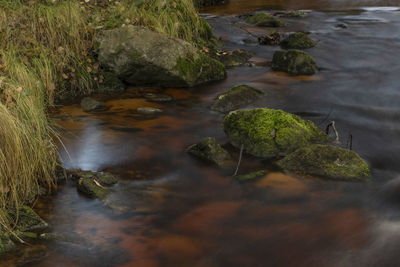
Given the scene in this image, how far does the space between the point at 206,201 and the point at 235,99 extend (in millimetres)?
2921

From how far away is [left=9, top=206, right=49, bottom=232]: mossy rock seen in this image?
13.1 feet

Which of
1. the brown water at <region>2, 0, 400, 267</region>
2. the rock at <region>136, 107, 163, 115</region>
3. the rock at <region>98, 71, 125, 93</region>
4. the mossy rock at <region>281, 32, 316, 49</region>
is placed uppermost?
the mossy rock at <region>281, 32, 316, 49</region>

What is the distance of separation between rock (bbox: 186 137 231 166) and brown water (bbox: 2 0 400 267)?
13cm

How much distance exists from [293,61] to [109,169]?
4778 millimetres

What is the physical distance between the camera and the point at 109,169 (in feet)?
17.3

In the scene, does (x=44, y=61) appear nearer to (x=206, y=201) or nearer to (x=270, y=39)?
(x=206, y=201)

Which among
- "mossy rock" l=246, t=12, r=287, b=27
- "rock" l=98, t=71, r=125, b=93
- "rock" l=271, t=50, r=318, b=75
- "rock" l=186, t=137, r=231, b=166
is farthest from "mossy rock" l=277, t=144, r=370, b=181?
"mossy rock" l=246, t=12, r=287, b=27

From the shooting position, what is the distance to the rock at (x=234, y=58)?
952 cm

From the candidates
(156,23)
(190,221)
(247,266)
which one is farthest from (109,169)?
(156,23)

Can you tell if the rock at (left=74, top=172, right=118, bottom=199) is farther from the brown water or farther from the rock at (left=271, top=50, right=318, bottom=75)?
the rock at (left=271, top=50, right=318, bottom=75)

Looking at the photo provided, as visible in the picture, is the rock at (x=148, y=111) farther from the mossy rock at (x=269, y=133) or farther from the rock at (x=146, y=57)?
the mossy rock at (x=269, y=133)

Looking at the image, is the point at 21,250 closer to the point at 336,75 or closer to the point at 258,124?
the point at 258,124

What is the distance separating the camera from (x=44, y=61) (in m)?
7.24

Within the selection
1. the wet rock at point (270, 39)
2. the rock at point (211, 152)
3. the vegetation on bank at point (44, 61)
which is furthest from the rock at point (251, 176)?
the wet rock at point (270, 39)
